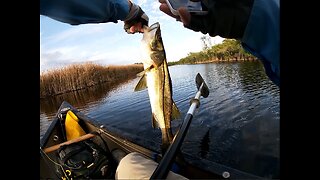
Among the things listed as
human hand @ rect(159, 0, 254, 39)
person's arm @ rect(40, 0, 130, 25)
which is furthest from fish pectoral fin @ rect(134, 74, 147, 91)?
human hand @ rect(159, 0, 254, 39)

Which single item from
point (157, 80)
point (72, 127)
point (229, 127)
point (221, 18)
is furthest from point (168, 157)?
point (229, 127)

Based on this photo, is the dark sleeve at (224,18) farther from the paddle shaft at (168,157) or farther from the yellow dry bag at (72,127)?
the yellow dry bag at (72,127)

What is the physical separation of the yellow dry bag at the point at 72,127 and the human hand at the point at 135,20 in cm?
289

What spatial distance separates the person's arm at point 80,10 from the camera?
159cm

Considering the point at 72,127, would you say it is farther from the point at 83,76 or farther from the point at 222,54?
the point at 222,54

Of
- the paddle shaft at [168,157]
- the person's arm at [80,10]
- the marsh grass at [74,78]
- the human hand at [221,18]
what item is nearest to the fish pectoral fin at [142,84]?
the paddle shaft at [168,157]

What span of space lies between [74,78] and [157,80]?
22.4m

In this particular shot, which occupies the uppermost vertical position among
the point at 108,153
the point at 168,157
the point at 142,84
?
the point at 142,84

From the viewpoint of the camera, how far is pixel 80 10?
166 centimetres

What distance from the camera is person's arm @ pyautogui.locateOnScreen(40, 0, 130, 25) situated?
1588 millimetres

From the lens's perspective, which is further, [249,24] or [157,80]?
[157,80]
